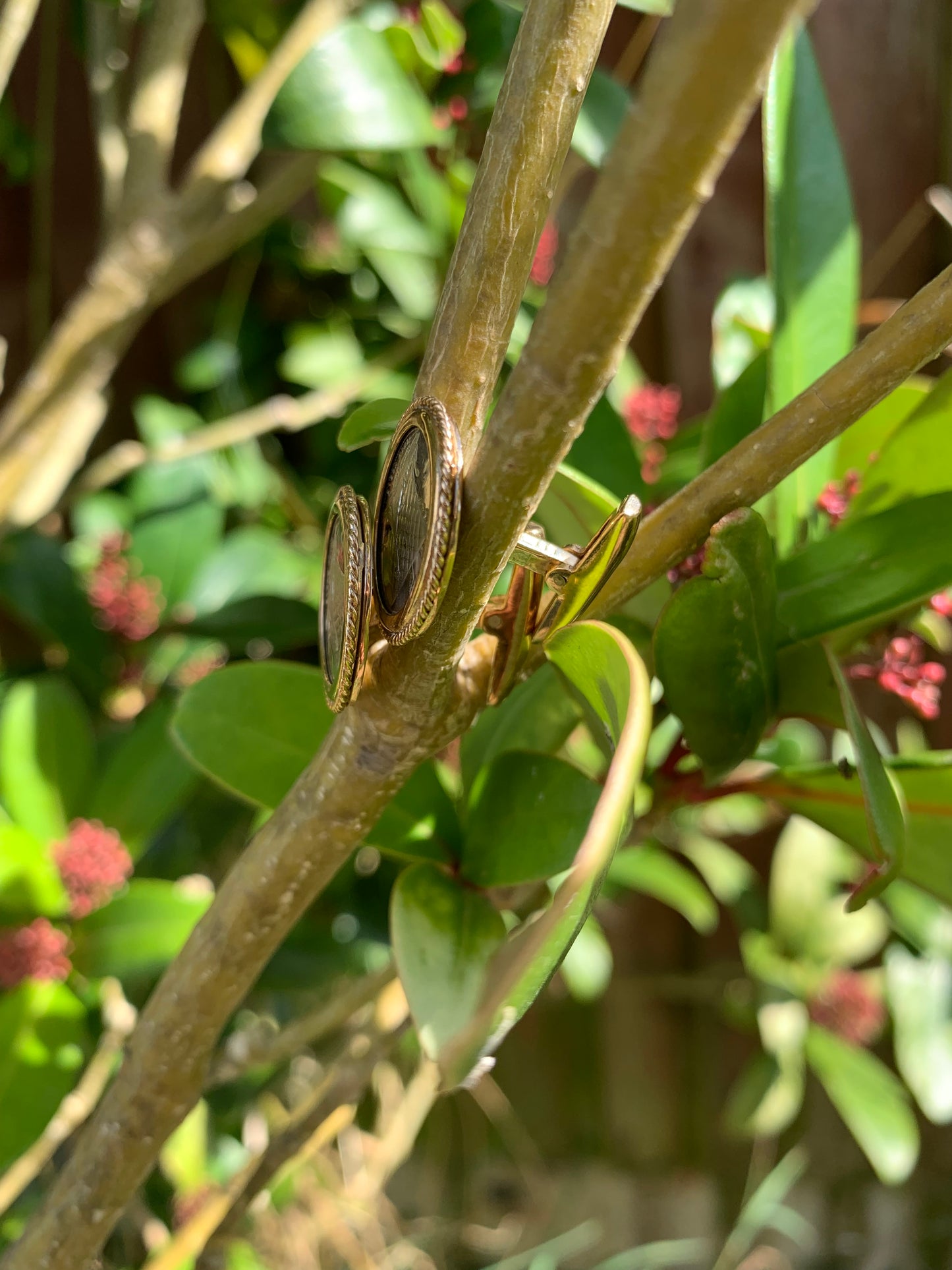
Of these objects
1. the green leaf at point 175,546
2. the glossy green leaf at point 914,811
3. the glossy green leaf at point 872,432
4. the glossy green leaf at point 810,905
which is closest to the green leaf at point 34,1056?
the green leaf at point 175,546

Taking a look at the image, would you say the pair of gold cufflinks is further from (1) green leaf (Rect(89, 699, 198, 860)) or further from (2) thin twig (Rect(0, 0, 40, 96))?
(2) thin twig (Rect(0, 0, 40, 96))

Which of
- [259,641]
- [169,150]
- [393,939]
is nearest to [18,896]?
[259,641]

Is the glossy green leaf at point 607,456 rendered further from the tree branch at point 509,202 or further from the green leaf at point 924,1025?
the green leaf at point 924,1025

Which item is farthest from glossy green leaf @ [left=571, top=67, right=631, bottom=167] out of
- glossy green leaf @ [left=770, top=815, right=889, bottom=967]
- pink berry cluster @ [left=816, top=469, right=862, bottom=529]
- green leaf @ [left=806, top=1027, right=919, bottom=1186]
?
green leaf @ [left=806, top=1027, right=919, bottom=1186]

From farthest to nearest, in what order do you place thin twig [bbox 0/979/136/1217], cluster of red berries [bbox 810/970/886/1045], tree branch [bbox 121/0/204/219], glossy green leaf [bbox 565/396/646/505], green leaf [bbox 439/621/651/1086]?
1. cluster of red berries [bbox 810/970/886/1045]
2. tree branch [bbox 121/0/204/219]
3. thin twig [bbox 0/979/136/1217]
4. glossy green leaf [bbox 565/396/646/505]
5. green leaf [bbox 439/621/651/1086]

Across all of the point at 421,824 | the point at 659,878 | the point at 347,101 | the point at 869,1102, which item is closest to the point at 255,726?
the point at 421,824

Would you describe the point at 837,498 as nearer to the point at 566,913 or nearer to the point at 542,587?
the point at 542,587
